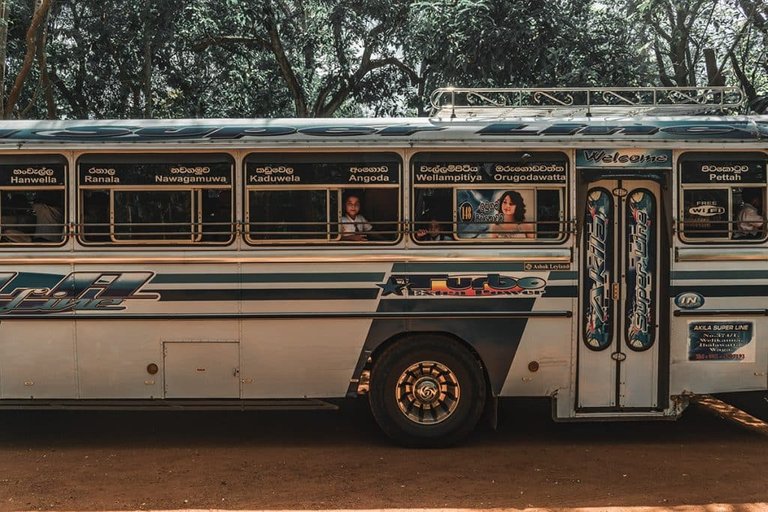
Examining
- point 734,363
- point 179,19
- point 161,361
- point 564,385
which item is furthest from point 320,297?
point 179,19

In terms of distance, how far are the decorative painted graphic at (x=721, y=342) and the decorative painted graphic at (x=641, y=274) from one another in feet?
1.16

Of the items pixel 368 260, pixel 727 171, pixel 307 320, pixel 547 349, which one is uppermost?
pixel 727 171

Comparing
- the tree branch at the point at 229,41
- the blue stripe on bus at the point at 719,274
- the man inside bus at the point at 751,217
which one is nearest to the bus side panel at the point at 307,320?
the blue stripe on bus at the point at 719,274

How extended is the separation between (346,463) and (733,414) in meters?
4.05

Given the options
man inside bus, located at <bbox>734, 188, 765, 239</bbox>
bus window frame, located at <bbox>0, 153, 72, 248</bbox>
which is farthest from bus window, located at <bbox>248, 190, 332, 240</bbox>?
man inside bus, located at <bbox>734, 188, 765, 239</bbox>

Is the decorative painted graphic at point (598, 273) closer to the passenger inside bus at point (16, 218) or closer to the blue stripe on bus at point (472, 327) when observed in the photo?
the blue stripe on bus at point (472, 327)

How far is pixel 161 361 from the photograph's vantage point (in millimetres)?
6277

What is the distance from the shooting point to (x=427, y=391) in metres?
6.41

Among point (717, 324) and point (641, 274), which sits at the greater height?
point (641, 274)

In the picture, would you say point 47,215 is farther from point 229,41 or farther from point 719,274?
point 229,41

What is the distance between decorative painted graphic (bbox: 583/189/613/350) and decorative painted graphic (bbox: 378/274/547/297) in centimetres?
53

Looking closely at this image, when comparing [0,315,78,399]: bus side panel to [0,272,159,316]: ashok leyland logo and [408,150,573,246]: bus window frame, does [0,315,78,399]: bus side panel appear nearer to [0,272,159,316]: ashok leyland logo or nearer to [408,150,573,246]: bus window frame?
[0,272,159,316]: ashok leyland logo

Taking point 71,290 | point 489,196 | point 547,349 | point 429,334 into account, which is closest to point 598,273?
point 547,349

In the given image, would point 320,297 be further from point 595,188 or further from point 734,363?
point 734,363
